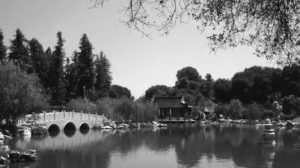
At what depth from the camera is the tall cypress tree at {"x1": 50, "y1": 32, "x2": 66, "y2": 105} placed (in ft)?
151

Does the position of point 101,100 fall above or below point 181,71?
below

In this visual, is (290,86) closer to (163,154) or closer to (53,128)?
(53,128)

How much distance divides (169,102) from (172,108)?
1.05m

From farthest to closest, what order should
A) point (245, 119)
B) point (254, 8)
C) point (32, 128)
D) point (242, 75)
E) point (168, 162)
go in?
point (242, 75), point (245, 119), point (32, 128), point (168, 162), point (254, 8)

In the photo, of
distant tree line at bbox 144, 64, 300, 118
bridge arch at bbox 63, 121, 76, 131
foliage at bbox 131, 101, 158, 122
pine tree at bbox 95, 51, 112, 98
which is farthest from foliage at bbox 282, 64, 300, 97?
bridge arch at bbox 63, 121, 76, 131

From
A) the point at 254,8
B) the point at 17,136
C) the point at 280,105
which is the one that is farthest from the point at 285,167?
the point at 280,105

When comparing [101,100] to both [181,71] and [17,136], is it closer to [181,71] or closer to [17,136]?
[17,136]

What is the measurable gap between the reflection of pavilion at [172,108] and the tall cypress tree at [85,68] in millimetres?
15364

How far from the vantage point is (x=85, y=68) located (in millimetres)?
49656

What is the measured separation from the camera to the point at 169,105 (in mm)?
62438

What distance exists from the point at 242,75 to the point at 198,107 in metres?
9.50

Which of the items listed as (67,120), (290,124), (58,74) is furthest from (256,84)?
(67,120)

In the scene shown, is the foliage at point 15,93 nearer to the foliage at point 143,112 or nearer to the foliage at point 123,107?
the foliage at point 123,107

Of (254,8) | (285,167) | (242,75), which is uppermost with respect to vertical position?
(242,75)
